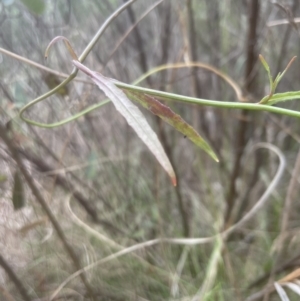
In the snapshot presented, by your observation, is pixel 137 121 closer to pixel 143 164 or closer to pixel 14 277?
pixel 14 277

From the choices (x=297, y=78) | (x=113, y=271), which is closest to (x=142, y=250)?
(x=113, y=271)

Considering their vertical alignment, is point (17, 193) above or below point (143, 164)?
above

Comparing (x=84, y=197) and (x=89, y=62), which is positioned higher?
(x=89, y=62)

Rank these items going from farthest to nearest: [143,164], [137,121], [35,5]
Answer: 1. [143,164]
2. [35,5]
3. [137,121]

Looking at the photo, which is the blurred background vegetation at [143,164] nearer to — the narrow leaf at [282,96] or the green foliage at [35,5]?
the green foliage at [35,5]

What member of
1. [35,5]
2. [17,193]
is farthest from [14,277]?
[35,5]

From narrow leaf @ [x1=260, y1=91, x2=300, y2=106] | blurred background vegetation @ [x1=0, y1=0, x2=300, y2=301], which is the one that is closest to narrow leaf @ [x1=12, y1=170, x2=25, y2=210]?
blurred background vegetation @ [x1=0, y1=0, x2=300, y2=301]

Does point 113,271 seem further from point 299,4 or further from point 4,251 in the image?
point 299,4
